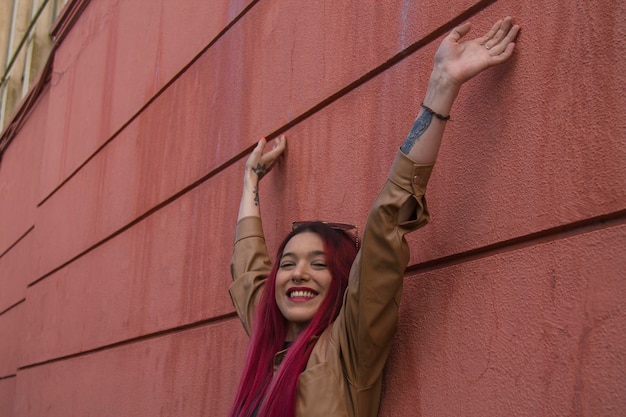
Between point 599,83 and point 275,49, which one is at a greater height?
point 275,49

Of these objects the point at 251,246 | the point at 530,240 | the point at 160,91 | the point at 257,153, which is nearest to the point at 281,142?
the point at 257,153

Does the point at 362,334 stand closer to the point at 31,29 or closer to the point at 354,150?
the point at 354,150

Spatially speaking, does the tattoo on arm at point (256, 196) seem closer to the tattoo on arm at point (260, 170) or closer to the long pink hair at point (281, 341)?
the tattoo on arm at point (260, 170)

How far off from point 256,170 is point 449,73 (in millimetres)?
1517

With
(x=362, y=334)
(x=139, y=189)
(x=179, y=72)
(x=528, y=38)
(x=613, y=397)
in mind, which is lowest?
(x=613, y=397)

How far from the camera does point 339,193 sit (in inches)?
142

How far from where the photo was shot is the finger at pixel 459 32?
2.81m

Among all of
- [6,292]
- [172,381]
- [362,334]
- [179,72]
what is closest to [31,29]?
[6,292]

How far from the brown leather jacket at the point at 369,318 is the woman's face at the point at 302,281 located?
14cm

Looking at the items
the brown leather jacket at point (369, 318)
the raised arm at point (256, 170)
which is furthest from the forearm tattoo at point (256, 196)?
the brown leather jacket at point (369, 318)

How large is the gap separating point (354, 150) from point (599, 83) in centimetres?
127

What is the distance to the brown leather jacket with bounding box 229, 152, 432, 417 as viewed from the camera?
9.06 ft

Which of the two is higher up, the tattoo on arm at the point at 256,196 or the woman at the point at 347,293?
the tattoo on arm at the point at 256,196

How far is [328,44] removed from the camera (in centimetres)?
388
